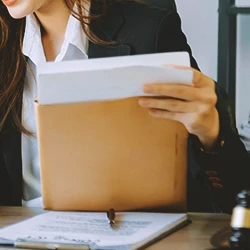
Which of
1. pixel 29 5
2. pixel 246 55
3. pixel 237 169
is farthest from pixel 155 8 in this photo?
pixel 246 55

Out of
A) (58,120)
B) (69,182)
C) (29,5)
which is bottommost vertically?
(69,182)

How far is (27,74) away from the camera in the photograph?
54.7 inches

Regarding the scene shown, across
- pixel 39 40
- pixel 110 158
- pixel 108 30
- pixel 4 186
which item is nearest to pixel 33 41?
pixel 39 40

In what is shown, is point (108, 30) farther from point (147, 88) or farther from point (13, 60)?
point (147, 88)

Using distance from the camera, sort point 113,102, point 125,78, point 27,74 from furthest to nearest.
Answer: point 27,74 < point 113,102 < point 125,78

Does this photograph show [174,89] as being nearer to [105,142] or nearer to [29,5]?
[105,142]

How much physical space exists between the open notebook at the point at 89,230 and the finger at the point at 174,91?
20 centimetres

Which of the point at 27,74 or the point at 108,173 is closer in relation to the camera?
the point at 108,173

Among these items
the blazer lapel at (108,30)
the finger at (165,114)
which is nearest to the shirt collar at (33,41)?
the blazer lapel at (108,30)

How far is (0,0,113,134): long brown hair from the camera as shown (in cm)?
134

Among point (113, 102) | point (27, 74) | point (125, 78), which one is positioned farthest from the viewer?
point (27, 74)

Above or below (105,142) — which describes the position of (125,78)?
above

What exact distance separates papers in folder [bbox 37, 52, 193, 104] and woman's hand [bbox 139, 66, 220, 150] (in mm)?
15

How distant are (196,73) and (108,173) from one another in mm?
231
